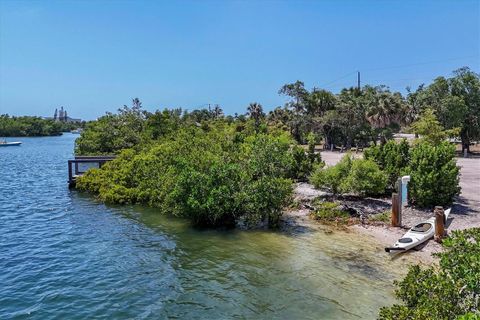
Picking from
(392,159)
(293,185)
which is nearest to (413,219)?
(392,159)

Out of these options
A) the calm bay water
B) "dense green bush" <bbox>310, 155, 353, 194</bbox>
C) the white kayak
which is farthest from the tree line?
the calm bay water

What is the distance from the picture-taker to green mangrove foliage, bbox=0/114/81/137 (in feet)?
467

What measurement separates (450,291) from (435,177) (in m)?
13.6

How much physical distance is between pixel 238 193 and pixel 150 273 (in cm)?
612

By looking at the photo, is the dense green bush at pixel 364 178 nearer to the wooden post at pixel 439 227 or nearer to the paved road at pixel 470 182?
the paved road at pixel 470 182

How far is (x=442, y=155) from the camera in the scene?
63.8ft

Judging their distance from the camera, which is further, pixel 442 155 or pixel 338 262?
pixel 442 155

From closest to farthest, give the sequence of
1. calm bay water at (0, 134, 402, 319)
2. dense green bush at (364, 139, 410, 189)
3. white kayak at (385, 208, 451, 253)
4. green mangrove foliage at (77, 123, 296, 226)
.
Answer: calm bay water at (0, 134, 402, 319) < white kayak at (385, 208, 451, 253) < green mangrove foliage at (77, 123, 296, 226) < dense green bush at (364, 139, 410, 189)

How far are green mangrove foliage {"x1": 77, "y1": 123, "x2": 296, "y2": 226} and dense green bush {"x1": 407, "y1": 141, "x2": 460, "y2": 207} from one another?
6.35 m

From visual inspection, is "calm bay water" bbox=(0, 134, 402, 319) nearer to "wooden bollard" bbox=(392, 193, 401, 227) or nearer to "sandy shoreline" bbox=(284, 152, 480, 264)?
"sandy shoreline" bbox=(284, 152, 480, 264)

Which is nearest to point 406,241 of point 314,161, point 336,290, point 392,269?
point 392,269

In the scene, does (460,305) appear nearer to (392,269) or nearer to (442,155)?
(392,269)

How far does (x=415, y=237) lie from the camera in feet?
49.4

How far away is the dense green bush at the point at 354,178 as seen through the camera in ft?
69.4
